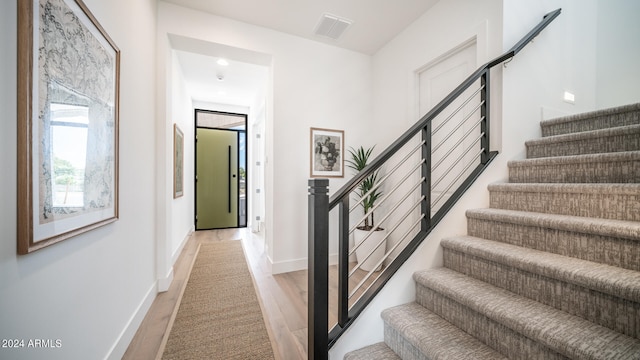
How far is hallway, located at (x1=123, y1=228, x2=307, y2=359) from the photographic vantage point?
1.46 m

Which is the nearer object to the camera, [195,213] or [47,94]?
[47,94]

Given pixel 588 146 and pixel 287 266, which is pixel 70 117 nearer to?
pixel 287 266

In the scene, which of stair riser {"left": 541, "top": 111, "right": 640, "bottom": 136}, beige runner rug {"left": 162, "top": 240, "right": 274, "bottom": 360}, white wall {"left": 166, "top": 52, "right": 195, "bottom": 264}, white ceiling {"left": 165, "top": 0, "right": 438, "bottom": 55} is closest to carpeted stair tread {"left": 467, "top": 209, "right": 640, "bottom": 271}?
stair riser {"left": 541, "top": 111, "right": 640, "bottom": 136}

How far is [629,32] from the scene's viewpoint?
7.70 feet

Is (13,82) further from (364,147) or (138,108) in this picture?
(364,147)

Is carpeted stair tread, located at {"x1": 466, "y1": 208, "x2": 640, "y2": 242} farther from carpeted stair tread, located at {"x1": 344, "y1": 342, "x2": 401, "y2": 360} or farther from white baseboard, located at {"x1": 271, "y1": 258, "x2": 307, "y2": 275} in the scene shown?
white baseboard, located at {"x1": 271, "y1": 258, "x2": 307, "y2": 275}

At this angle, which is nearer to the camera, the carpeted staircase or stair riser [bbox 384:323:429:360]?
the carpeted staircase

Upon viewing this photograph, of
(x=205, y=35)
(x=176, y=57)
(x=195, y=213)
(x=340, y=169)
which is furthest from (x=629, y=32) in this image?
(x=195, y=213)

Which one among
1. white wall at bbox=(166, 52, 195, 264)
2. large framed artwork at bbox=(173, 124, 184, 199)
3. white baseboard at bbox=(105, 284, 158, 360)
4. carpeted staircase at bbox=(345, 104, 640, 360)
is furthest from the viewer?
white wall at bbox=(166, 52, 195, 264)

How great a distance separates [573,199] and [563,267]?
0.54 m

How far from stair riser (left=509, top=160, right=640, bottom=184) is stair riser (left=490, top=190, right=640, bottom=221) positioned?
0.77ft

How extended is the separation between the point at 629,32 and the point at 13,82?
180 inches

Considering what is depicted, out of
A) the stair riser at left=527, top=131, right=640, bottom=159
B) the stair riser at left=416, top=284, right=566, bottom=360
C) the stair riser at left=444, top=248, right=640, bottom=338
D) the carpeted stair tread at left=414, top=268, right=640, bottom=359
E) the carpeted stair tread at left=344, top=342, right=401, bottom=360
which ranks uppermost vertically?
the stair riser at left=527, top=131, right=640, bottom=159

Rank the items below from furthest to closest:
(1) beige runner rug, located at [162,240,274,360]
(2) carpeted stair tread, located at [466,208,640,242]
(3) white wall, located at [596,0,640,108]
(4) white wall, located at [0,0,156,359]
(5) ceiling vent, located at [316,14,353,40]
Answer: (5) ceiling vent, located at [316,14,353,40]
(3) white wall, located at [596,0,640,108]
(1) beige runner rug, located at [162,240,274,360]
(2) carpeted stair tread, located at [466,208,640,242]
(4) white wall, located at [0,0,156,359]
